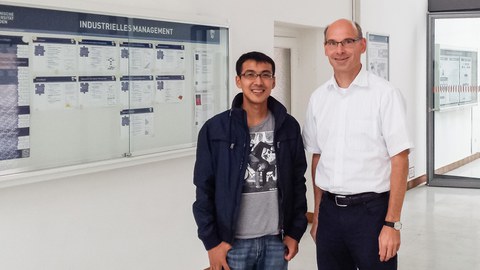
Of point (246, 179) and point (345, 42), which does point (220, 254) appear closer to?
point (246, 179)

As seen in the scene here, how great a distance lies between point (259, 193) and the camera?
2150 mm

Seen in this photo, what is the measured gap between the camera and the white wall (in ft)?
8.96

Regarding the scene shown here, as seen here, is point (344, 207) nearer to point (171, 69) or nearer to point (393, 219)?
point (393, 219)

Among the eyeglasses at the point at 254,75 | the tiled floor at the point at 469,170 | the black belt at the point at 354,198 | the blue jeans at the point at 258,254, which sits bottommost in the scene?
the tiled floor at the point at 469,170

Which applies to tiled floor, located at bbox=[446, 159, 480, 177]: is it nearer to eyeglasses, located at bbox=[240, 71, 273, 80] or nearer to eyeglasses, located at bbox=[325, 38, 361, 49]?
eyeglasses, located at bbox=[325, 38, 361, 49]

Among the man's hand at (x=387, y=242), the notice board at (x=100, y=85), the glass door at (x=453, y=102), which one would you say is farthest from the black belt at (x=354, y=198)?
the glass door at (x=453, y=102)

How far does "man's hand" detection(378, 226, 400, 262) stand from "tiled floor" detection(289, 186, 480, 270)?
2.03m

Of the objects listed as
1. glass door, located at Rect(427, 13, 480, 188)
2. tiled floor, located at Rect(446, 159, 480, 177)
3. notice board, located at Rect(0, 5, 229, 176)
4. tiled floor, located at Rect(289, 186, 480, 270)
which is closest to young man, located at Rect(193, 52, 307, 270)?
notice board, located at Rect(0, 5, 229, 176)

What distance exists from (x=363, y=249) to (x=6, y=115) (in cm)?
167

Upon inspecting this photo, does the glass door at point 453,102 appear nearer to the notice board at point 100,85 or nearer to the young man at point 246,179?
the notice board at point 100,85

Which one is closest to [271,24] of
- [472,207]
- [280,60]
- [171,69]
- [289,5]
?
[289,5]

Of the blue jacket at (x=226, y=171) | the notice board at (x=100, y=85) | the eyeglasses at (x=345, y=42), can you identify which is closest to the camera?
the blue jacket at (x=226, y=171)

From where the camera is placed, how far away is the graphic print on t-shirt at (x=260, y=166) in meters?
2.14

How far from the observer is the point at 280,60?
16.9 ft
